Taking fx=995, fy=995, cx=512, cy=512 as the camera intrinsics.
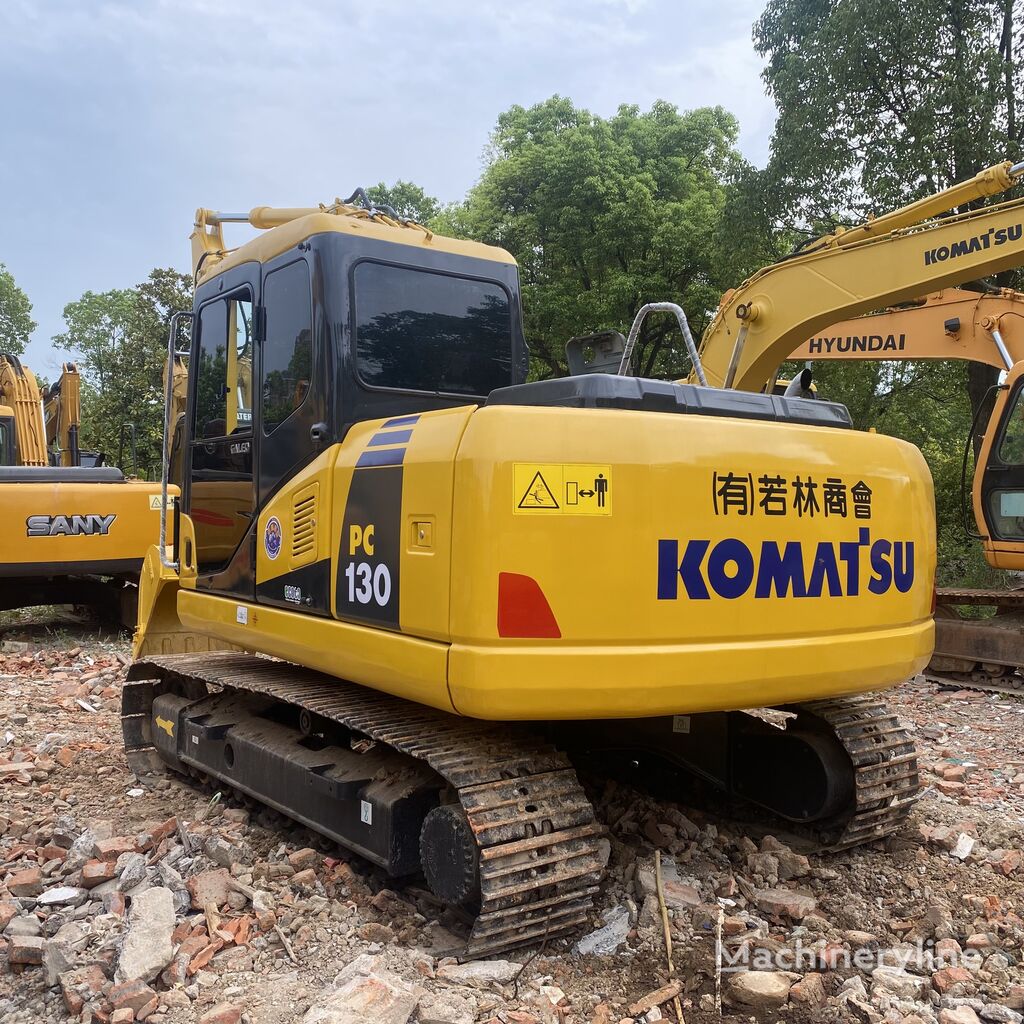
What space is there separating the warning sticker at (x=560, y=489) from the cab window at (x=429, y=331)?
3.85 ft

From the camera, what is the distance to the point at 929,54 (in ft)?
44.4

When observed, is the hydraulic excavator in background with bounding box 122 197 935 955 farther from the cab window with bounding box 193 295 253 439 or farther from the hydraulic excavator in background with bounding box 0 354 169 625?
the hydraulic excavator in background with bounding box 0 354 169 625

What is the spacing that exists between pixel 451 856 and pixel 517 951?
39 cm

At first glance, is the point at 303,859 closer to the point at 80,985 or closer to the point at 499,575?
the point at 80,985

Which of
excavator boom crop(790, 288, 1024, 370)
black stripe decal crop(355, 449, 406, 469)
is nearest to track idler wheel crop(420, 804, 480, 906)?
black stripe decal crop(355, 449, 406, 469)

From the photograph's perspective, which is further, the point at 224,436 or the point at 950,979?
the point at 224,436

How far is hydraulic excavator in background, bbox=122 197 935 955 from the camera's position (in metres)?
3.01

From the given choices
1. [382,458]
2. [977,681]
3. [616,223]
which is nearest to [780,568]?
[382,458]

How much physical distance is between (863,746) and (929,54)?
41.7ft

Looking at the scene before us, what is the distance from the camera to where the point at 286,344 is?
4.11 m

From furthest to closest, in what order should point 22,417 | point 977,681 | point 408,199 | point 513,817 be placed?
point 408,199
point 22,417
point 977,681
point 513,817


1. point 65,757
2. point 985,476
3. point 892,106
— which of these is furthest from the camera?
point 892,106

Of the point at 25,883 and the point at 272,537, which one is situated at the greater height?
the point at 272,537

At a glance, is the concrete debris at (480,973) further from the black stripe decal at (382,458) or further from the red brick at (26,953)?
the black stripe decal at (382,458)
